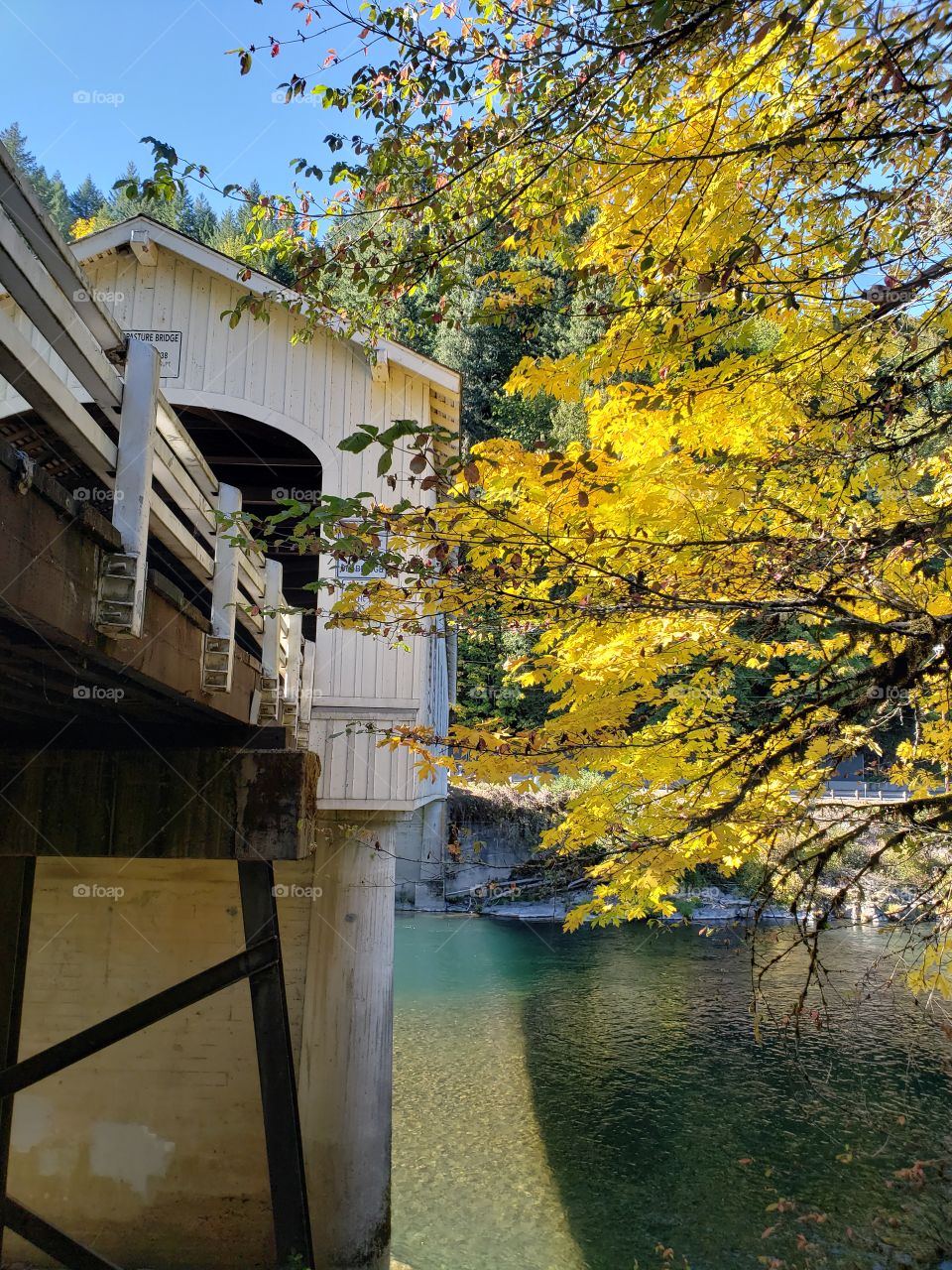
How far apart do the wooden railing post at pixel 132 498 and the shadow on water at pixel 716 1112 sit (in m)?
4.23

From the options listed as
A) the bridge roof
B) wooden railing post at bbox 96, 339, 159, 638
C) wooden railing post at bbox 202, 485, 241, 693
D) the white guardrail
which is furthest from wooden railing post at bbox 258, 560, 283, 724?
the bridge roof

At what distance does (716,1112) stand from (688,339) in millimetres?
9779

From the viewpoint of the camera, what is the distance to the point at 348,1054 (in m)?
6.75

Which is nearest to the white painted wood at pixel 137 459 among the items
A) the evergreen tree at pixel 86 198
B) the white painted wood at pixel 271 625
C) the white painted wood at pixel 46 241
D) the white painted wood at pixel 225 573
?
the white painted wood at pixel 46 241

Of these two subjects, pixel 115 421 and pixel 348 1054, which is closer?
pixel 115 421

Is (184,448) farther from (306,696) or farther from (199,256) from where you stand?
(199,256)

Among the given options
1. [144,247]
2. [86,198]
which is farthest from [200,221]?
[144,247]

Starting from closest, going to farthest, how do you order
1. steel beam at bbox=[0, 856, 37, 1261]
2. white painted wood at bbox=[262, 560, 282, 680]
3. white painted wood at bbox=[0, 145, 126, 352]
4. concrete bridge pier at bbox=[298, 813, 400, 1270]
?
white painted wood at bbox=[0, 145, 126, 352], white painted wood at bbox=[262, 560, 282, 680], steel beam at bbox=[0, 856, 37, 1261], concrete bridge pier at bbox=[298, 813, 400, 1270]

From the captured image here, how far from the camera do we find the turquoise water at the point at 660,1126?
7.25 m

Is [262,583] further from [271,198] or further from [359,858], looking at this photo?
[359,858]

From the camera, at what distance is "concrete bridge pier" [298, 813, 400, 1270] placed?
6508mm

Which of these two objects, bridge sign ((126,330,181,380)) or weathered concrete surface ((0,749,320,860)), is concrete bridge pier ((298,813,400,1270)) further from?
bridge sign ((126,330,181,380))

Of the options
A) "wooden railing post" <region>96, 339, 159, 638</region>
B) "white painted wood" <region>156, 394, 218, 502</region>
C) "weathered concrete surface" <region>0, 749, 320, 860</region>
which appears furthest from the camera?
"weathered concrete surface" <region>0, 749, 320, 860</region>

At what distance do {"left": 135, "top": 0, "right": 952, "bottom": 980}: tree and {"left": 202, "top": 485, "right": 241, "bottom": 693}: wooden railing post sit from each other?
20.7 inches
